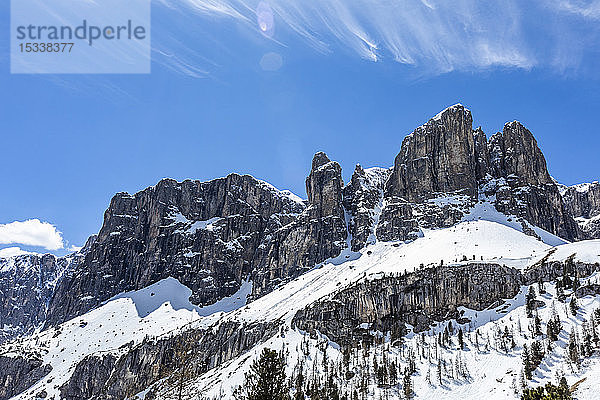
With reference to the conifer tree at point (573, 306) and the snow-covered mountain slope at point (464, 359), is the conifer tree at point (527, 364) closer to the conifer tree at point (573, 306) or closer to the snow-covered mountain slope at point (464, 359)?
the snow-covered mountain slope at point (464, 359)

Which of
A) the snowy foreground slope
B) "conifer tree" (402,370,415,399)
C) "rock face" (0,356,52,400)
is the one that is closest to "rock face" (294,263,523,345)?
the snowy foreground slope

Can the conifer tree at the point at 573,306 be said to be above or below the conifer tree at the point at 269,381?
below

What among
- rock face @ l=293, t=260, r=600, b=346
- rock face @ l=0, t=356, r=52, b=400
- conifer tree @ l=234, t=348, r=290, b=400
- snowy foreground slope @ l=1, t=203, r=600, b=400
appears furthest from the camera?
rock face @ l=0, t=356, r=52, b=400

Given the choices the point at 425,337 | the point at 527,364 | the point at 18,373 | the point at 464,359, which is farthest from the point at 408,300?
the point at 18,373

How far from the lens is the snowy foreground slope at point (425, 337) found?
9469cm

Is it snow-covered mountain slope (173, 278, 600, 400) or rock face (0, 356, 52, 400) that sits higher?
snow-covered mountain slope (173, 278, 600, 400)

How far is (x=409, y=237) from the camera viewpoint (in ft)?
611

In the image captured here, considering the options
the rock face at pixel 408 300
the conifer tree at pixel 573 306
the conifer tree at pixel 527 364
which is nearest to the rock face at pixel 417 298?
the rock face at pixel 408 300

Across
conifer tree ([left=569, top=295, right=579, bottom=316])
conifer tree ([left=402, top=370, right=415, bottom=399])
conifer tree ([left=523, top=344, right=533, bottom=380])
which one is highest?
conifer tree ([left=569, top=295, right=579, bottom=316])

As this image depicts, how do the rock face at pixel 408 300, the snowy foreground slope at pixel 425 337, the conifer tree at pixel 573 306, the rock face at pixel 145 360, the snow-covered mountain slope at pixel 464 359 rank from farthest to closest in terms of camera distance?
the rock face at pixel 145 360, the rock face at pixel 408 300, the conifer tree at pixel 573 306, the snowy foreground slope at pixel 425 337, the snow-covered mountain slope at pixel 464 359

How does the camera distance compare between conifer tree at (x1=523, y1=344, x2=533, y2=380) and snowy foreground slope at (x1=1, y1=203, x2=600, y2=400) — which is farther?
snowy foreground slope at (x1=1, y1=203, x2=600, y2=400)

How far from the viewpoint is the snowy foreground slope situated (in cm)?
9469

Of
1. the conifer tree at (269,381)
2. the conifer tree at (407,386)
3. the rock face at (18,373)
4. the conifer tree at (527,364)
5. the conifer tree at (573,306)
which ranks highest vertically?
the conifer tree at (269,381)

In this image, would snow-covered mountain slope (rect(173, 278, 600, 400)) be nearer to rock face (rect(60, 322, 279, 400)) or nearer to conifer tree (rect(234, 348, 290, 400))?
rock face (rect(60, 322, 279, 400))
